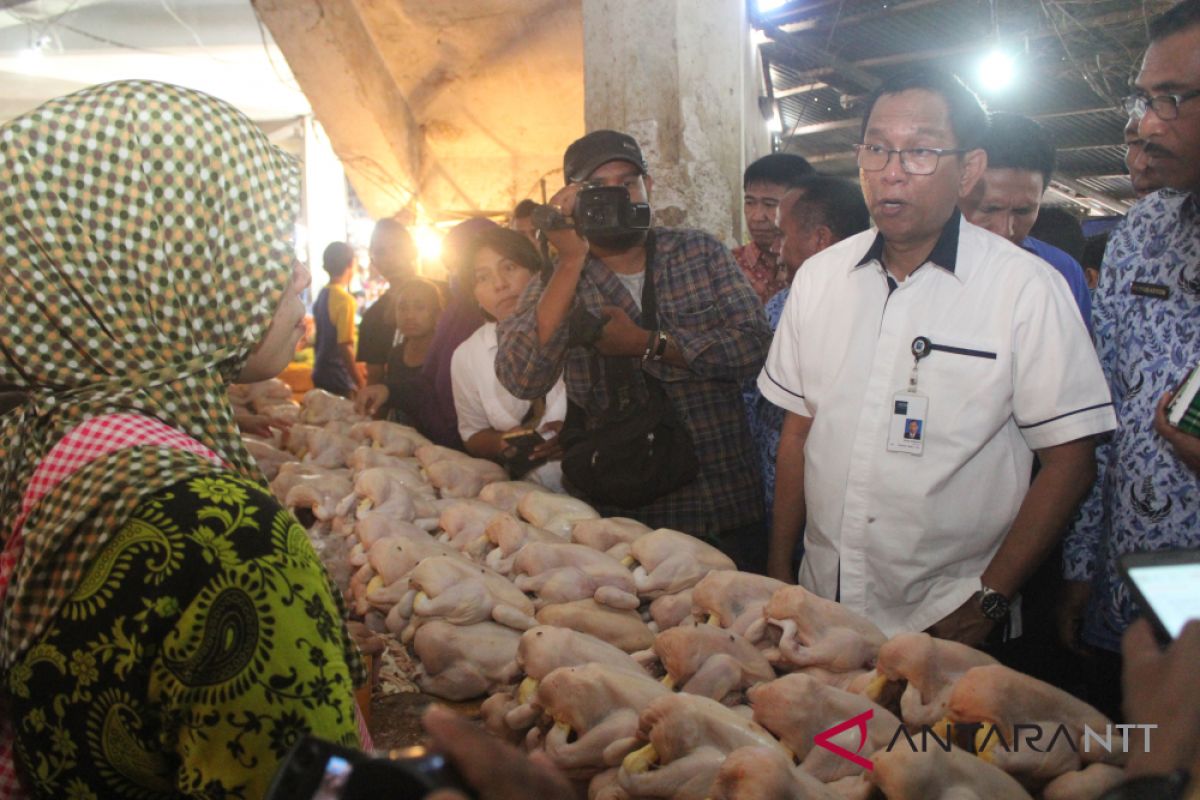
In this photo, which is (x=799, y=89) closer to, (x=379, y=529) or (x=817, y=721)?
(x=379, y=529)

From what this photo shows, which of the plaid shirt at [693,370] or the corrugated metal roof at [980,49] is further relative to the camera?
the corrugated metal roof at [980,49]

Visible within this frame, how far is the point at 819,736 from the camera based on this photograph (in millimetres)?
1557

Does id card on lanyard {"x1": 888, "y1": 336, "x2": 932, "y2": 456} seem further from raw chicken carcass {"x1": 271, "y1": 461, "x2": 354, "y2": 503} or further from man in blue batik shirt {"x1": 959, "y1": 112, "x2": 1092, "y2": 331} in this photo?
raw chicken carcass {"x1": 271, "y1": 461, "x2": 354, "y2": 503}

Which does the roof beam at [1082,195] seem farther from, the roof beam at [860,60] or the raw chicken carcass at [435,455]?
the raw chicken carcass at [435,455]

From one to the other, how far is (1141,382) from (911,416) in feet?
1.80

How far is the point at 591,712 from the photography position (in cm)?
163

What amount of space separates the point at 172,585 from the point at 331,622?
20cm

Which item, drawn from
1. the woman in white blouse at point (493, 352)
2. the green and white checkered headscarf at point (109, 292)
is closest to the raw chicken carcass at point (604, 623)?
the green and white checkered headscarf at point (109, 292)

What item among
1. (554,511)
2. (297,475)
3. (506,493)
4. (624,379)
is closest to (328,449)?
(297,475)

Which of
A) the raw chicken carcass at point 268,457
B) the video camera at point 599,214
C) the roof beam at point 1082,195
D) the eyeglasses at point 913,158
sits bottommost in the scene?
the raw chicken carcass at point 268,457

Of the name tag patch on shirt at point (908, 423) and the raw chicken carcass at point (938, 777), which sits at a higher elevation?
the name tag patch on shirt at point (908, 423)

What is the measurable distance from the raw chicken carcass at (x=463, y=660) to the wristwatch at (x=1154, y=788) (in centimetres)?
135

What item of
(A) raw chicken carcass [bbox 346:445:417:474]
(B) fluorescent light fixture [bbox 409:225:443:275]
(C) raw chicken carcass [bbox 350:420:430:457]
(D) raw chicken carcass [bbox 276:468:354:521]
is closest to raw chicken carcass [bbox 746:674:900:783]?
(D) raw chicken carcass [bbox 276:468:354:521]

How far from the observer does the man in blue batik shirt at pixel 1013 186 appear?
290 centimetres
